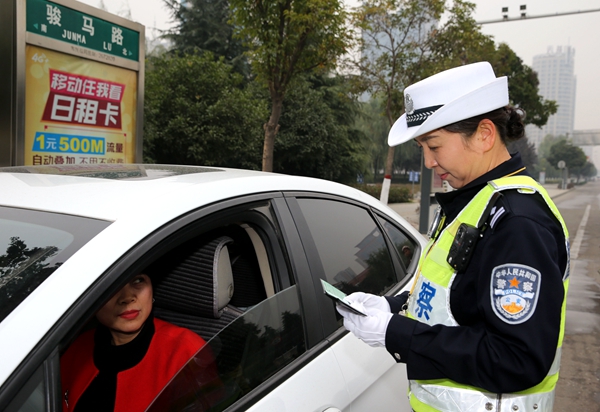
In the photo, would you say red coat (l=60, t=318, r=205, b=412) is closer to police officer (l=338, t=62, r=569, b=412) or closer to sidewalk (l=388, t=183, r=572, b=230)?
police officer (l=338, t=62, r=569, b=412)

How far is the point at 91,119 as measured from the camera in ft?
18.2

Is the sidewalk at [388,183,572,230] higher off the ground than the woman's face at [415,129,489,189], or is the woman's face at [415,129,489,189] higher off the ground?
the woman's face at [415,129,489,189]

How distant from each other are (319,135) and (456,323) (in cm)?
2420

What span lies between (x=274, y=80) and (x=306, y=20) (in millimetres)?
1453

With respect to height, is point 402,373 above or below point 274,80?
below

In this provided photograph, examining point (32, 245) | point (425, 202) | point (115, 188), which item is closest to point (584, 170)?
point (425, 202)

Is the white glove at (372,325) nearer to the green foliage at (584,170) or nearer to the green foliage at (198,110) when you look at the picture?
the green foliage at (198,110)

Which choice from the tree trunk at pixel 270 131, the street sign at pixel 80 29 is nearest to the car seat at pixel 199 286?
the street sign at pixel 80 29

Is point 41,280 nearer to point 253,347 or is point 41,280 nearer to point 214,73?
point 253,347

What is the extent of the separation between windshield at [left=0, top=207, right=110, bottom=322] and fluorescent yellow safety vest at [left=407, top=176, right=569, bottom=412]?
2.85ft

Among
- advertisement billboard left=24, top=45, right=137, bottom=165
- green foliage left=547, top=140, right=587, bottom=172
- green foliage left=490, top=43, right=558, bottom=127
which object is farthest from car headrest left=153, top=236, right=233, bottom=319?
green foliage left=547, top=140, right=587, bottom=172

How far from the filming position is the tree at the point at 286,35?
30.8ft

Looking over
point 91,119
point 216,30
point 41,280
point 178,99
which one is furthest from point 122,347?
point 216,30

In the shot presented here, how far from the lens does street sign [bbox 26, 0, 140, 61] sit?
15.8 feet
